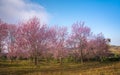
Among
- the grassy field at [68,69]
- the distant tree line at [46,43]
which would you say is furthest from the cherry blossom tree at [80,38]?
the grassy field at [68,69]

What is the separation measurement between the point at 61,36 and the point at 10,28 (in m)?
17.9

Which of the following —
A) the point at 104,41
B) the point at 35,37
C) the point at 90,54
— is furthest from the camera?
the point at 104,41

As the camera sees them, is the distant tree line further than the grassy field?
Yes

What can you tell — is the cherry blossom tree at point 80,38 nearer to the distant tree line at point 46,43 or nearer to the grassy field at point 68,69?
the distant tree line at point 46,43

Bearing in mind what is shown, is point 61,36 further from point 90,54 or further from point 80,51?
point 90,54

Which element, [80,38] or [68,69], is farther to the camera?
[80,38]

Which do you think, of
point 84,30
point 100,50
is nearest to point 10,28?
point 84,30

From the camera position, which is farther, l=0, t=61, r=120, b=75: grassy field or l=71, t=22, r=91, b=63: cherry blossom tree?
l=71, t=22, r=91, b=63: cherry blossom tree

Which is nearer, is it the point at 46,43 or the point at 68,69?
the point at 68,69

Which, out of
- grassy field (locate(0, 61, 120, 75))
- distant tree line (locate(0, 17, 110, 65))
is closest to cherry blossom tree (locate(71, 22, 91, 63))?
distant tree line (locate(0, 17, 110, 65))

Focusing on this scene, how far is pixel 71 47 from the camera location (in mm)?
67562

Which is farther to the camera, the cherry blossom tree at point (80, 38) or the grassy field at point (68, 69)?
the cherry blossom tree at point (80, 38)

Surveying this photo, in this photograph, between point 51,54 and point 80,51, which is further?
point 80,51

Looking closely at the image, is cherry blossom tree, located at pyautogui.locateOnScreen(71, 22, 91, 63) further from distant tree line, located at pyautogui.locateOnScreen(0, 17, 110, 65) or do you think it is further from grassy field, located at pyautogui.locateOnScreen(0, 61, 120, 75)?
grassy field, located at pyautogui.locateOnScreen(0, 61, 120, 75)
